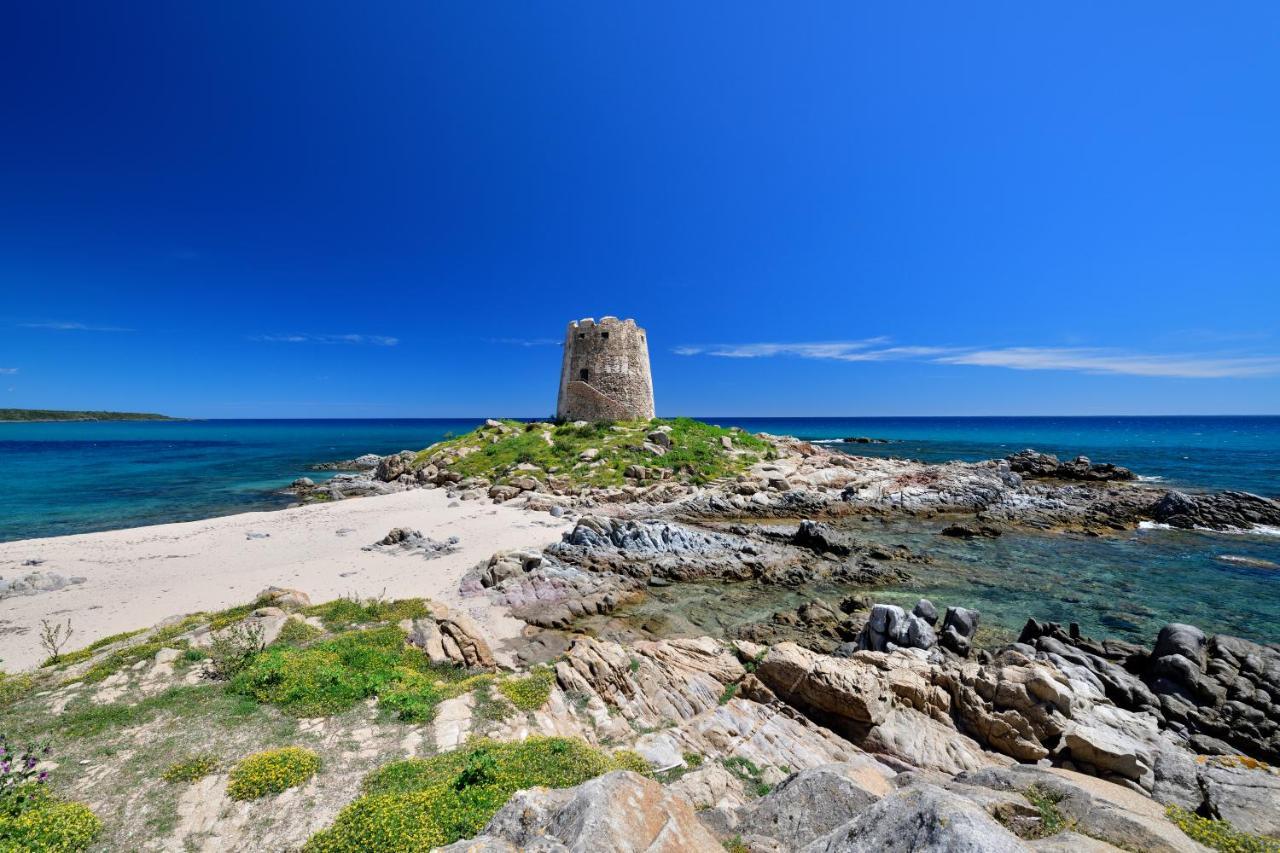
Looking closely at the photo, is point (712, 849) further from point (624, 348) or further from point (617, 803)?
point (624, 348)

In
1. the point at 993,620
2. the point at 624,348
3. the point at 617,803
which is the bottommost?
the point at 993,620

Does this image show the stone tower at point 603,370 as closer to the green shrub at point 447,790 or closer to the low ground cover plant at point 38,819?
the green shrub at point 447,790

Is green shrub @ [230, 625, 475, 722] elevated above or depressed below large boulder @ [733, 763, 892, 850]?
below

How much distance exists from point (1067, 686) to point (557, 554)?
14.7 m

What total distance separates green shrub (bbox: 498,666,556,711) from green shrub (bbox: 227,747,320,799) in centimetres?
298

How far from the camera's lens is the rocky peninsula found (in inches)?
196

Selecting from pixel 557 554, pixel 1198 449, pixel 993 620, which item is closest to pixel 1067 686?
pixel 993 620

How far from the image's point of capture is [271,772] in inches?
248

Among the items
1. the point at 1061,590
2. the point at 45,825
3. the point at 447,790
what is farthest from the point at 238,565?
the point at 1061,590

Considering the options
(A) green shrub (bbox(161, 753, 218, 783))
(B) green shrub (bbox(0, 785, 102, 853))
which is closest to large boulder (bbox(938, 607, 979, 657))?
(A) green shrub (bbox(161, 753, 218, 783))

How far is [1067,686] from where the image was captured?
9.78 meters

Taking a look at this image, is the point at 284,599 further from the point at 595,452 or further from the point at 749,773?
the point at 595,452

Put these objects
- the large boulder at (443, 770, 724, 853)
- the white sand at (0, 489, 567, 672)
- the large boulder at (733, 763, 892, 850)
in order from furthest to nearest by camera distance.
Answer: the white sand at (0, 489, 567, 672), the large boulder at (733, 763, 892, 850), the large boulder at (443, 770, 724, 853)

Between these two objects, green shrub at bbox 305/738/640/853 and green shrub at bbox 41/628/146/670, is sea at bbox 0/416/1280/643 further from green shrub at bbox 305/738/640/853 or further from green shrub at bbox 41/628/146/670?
green shrub at bbox 41/628/146/670
